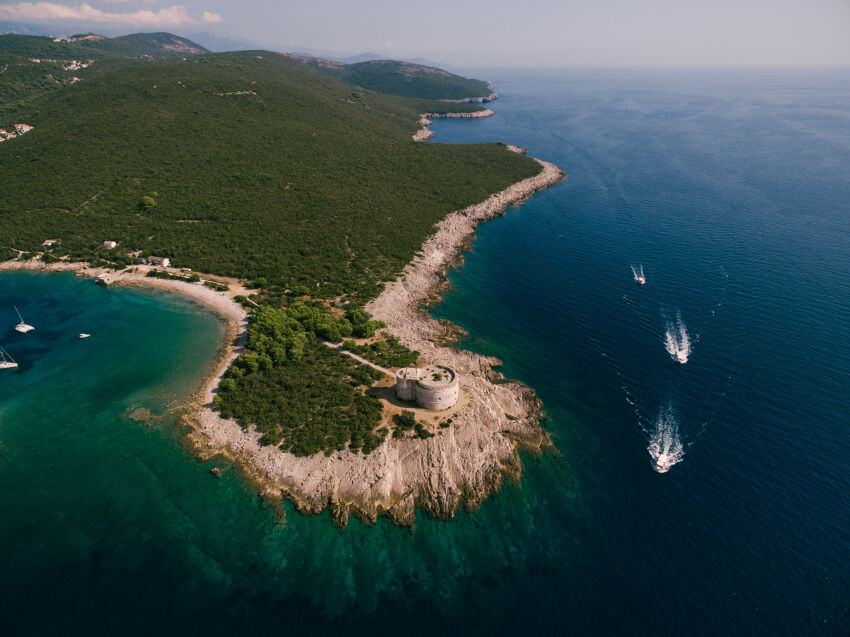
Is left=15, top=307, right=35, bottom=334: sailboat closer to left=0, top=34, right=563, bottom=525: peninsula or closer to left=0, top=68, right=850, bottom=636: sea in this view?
left=0, top=68, right=850, bottom=636: sea

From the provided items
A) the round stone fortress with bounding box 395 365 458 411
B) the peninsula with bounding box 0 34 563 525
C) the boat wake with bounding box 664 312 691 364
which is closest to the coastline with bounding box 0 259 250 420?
the peninsula with bounding box 0 34 563 525

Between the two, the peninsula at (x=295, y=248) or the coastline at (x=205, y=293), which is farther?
the coastline at (x=205, y=293)

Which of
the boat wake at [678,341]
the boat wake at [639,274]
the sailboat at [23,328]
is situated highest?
the boat wake at [639,274]

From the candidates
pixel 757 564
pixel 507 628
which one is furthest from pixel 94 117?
pixel 757 564

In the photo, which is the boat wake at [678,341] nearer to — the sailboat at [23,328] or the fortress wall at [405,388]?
the fortress wall at [405,388]

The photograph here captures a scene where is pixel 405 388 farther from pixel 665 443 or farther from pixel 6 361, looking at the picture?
pixel 6 361

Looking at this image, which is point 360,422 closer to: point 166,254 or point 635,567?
point 635,567

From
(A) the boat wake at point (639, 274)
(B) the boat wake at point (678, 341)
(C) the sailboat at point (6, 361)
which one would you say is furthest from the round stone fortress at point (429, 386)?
(C) the sailboat at point (6, 361)

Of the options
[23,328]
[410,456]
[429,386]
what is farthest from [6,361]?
[429,386]
